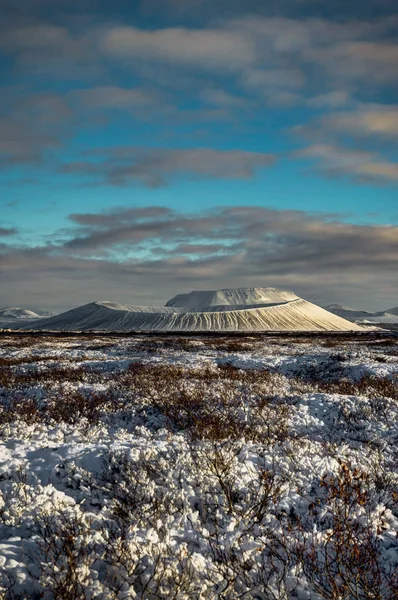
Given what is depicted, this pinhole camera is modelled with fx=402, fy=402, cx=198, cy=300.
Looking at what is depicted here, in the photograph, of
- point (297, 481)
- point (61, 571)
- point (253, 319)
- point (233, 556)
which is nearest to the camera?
point (61, 571)

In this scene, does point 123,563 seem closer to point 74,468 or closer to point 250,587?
point 250,587

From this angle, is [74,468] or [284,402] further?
[284,402]

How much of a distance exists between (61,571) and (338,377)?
19202 millimetres

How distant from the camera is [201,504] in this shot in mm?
6293

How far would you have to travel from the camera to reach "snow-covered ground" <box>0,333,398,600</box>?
464 centimetres

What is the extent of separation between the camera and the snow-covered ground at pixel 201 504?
15.2 ft

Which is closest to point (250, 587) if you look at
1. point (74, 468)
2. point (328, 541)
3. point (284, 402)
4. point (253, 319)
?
point (328, 541)

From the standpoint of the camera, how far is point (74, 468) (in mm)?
7250

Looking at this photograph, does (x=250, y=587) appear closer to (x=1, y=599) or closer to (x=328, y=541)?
(x=328, y=541)

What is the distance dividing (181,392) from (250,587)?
34.7ft

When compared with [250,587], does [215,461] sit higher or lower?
higher

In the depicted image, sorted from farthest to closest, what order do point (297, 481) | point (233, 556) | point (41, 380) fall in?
point (41, 380) < point (297, 481) < point (233, 556)

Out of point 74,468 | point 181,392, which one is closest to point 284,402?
point 181,392

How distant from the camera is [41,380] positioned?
1850 cm
